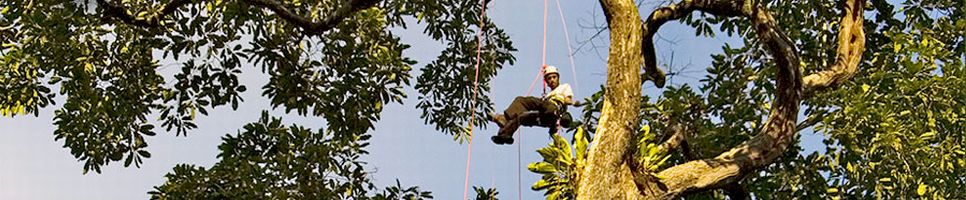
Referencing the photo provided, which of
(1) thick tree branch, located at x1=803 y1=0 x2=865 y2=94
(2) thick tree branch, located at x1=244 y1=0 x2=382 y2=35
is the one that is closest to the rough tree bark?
(1) thick tree branch, located at x1=803 y1=0 x2=865 y2=94

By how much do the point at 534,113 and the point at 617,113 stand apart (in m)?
2.50

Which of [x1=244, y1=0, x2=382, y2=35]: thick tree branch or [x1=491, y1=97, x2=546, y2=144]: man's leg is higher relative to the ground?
[x1=244, y1=0, x2=382, y2=35]: thick tree branch

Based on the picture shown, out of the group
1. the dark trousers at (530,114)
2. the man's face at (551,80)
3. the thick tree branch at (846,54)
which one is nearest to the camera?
the thick tree branch at (846,54)

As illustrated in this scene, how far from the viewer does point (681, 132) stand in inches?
205

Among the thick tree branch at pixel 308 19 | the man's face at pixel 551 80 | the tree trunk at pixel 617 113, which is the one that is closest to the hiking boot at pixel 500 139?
the man's face at pixel 551 80

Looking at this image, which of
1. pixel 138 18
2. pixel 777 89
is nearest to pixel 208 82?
pixel 138 18

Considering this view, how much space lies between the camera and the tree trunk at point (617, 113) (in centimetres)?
413

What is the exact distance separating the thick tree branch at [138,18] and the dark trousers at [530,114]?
6.60ft

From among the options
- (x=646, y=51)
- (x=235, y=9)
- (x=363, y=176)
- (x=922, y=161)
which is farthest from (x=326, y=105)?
(x=922, y=161)

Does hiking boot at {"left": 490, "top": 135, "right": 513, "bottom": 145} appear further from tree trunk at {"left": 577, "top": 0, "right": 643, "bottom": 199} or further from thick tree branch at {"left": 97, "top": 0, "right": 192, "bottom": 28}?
tree trunk at {"left": 577, "top": 0, "right": 643, "bottom": 199}

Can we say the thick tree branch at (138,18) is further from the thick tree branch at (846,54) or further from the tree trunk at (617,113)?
the thick tree branch at (846,54)

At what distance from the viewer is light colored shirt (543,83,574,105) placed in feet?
22.4

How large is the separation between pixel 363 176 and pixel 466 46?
1490 mm

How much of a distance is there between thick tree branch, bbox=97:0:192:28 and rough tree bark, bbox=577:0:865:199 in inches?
113
